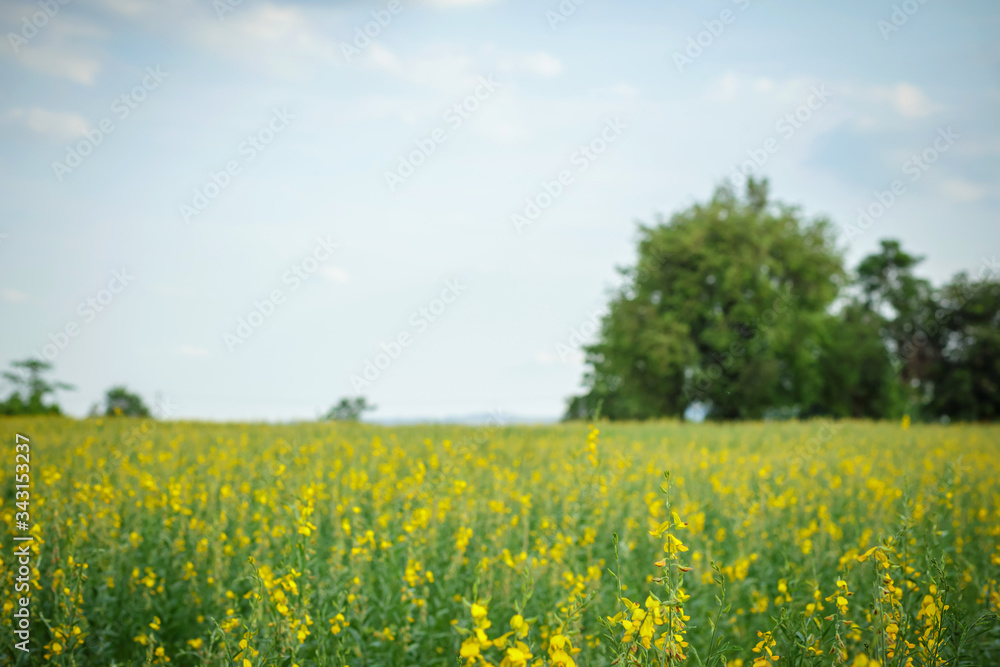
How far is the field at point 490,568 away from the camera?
2832mm

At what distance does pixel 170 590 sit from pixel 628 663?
13.5 ft

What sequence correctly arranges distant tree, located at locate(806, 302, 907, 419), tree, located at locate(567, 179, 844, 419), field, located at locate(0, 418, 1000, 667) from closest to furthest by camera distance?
field, located at locate(0, 418, 1000, 667)
tree, located at locate(567, 179, 844, 419)
distant tree, located at locate(806, 302, 907, 419)

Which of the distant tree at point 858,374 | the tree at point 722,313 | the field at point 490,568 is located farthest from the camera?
the distant tree at point 858,374

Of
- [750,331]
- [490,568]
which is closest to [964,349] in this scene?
[750,331]

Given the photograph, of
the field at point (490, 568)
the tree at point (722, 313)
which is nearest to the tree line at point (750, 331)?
the tree at point (722, 313)

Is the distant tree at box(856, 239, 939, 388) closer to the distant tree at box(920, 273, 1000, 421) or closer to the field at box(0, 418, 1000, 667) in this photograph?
the distant tree at box(920, 273, 1000, 421)

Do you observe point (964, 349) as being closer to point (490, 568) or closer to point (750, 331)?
point (750, 331)

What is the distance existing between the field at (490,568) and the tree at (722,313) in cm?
2016

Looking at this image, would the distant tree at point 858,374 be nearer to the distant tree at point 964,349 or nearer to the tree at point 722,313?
the distant tree at point 964,349

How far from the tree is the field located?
20161mm

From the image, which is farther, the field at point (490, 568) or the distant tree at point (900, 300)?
the distant tree at point (900, 300)

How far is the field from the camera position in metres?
2.83

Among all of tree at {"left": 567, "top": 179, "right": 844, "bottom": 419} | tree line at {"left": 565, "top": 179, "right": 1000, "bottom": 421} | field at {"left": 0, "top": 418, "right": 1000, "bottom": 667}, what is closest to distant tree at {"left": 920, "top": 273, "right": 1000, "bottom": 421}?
tree line at {"left": 565, "top": 179, "right": 1000, "bottom": 421}

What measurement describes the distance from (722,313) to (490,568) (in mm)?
26882
